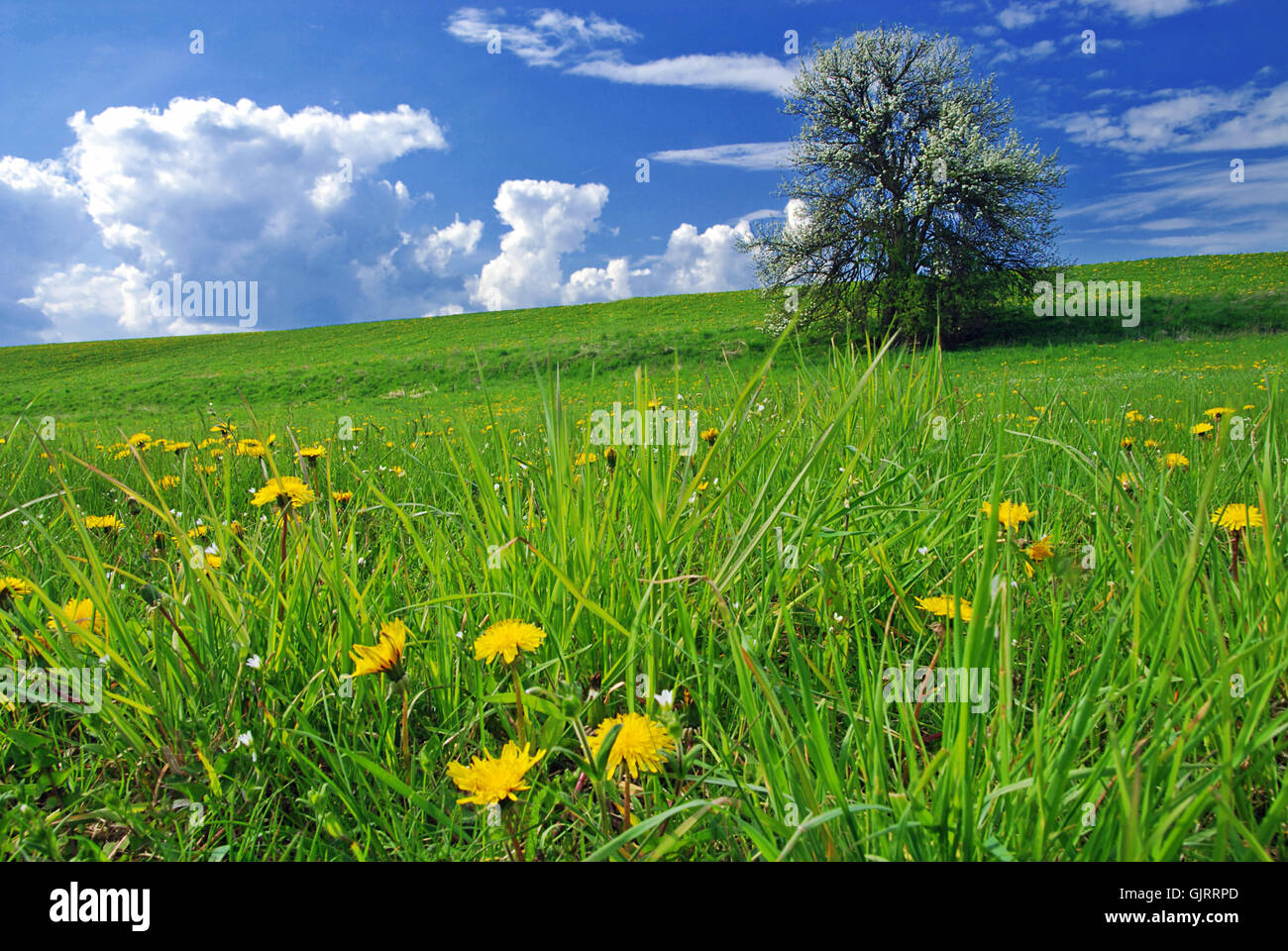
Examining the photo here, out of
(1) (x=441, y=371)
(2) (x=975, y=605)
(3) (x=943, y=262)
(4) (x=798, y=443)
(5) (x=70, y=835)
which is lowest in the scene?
(5) (x=70, y=835)

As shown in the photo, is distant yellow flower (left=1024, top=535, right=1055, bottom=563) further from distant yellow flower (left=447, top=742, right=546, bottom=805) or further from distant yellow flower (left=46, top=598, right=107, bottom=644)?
distant yellow flower (left=46, top=598, right=107, bottom=644)

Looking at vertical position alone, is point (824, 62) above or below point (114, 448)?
above

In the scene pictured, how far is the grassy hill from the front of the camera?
22125 millimetres

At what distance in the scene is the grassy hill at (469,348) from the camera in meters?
22.1

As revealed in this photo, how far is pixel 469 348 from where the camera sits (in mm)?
27828

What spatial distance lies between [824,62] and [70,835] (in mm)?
27341

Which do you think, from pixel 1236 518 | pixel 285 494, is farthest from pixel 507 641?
pixel 1236 518

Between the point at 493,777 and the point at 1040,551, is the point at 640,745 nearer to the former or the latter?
the point at 493,777

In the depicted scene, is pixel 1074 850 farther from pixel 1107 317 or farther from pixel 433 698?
pixel 1107 317

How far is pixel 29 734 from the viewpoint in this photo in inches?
45.7

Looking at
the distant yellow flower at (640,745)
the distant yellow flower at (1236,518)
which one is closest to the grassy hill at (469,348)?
the distant yellow flower at (1236,518)

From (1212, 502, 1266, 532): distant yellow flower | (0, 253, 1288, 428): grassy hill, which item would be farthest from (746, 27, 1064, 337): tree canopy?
(1212, 502, 1266, 532): distant yellow flower
